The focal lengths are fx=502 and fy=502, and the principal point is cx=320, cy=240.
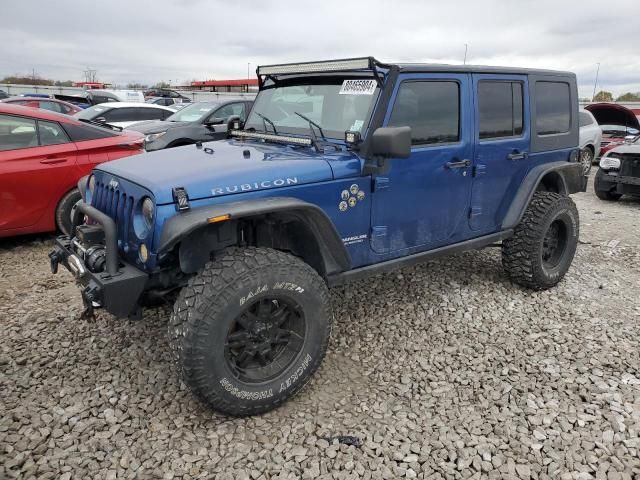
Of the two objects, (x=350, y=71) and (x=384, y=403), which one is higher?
(x=350, y=71)

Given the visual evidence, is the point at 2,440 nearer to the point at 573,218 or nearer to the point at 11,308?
the point at 11,308

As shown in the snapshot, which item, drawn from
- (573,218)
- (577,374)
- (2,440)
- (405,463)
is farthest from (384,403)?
(573,218)

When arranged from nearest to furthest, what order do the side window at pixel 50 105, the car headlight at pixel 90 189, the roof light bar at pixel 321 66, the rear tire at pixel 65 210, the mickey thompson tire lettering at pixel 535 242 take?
the roof light bar at pixel 321 66 → the car headlight at pixel 90 189 → the mickey thompson tire lettering at pixel 535 242 → the rear tire at pixel 65 210 → the side window at pixel 50 105

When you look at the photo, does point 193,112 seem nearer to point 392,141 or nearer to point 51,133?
point 51,133

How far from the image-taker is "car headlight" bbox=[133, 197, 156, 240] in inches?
104

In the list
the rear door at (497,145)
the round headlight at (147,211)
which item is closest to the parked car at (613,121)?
the rear door at (497,145)

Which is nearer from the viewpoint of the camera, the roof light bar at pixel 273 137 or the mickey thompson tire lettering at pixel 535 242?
the roof light bar at pixel 273 137

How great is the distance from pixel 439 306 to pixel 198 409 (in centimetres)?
221

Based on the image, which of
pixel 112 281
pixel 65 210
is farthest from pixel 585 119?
pixel 112 281

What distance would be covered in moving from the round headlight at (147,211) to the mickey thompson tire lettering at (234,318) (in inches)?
15.1

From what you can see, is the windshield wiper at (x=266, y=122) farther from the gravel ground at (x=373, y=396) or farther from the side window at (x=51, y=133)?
the side window at (x=51, y=133)

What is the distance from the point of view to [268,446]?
260cm

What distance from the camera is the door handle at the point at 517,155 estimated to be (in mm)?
4082

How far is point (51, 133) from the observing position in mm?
5363
